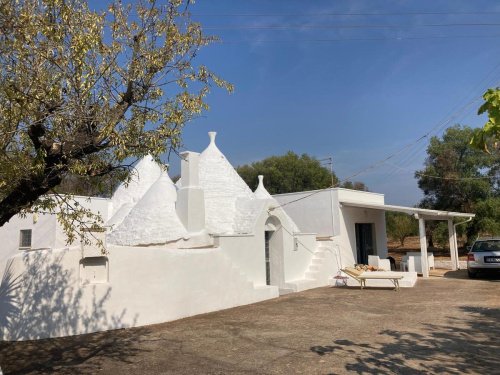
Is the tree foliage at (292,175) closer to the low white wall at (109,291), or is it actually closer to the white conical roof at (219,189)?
the white conical roof at (219,189)

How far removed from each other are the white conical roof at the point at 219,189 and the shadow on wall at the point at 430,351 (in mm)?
7681

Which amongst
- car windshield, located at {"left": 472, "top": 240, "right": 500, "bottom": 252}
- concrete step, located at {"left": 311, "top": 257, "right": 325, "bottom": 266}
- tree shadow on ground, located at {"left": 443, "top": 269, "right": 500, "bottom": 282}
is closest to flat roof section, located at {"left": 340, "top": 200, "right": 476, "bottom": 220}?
car windshield, located at {"left": 472, "top": 240, "right": 500, "bottom": 252}

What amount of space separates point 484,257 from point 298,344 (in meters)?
11.8

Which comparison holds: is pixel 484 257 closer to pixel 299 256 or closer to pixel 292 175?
pixel 299 256

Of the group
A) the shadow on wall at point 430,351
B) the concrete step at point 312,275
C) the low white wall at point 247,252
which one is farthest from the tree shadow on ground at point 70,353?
the concrete step at point 312,275

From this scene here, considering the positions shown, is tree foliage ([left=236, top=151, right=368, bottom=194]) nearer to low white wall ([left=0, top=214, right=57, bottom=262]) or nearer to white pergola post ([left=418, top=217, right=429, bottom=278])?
white pergola post ([left=418, top=217, right=429, bottom=278])

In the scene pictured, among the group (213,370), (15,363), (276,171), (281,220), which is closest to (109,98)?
(213,370)

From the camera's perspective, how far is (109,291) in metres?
9.54

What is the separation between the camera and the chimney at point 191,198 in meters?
14.1

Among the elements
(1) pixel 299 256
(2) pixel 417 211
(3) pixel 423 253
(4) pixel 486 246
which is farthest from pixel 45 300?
(4) pixel 486 246

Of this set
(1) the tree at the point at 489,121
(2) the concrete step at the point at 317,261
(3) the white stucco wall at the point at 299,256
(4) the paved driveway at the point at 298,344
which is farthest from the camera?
(2) the concrete step at the point at 317,261

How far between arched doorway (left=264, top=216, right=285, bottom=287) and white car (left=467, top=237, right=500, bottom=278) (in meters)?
7.59

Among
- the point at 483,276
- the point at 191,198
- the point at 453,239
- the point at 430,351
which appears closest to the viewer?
the point at 430,351

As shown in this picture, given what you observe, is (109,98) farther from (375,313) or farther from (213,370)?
(375,313)
